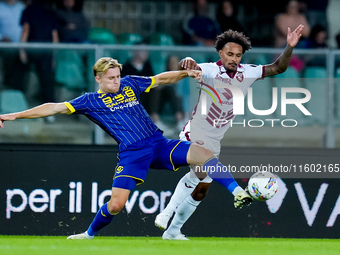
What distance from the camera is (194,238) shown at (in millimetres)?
9391

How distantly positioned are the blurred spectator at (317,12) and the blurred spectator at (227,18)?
43.8 inches

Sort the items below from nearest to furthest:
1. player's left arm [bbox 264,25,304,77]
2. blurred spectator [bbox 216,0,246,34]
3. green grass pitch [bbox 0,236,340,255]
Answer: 1. green grass pitch [bbox 0,236,340,255]
2. player's left arm [bbox 264,25,304,77]
3. blurred spectator [bbox 216,0,246,34]

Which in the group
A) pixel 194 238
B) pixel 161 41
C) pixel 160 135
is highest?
pixel 161 41

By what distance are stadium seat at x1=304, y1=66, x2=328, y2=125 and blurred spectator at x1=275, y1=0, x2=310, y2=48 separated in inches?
64.4

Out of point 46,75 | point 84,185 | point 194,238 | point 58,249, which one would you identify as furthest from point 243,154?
point 58,249

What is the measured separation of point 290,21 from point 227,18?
0.95 m

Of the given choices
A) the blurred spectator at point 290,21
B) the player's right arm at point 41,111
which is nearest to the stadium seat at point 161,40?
the blurred spectator at point 290,21

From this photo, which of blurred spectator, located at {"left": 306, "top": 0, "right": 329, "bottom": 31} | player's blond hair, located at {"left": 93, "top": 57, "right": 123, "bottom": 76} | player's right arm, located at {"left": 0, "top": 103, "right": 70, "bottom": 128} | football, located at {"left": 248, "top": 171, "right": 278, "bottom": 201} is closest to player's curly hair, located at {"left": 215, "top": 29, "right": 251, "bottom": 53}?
player's blond hair, located at {"left": 93, "top": 57, "right": 123, "bottom": 76}

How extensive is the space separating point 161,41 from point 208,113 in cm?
300

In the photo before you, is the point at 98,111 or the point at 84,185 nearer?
the point at 98,111

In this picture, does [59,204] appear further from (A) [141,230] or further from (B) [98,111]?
(B) [98,111]

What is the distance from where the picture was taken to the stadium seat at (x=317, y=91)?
9.80 metres

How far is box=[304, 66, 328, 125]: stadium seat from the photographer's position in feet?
A: 32.1

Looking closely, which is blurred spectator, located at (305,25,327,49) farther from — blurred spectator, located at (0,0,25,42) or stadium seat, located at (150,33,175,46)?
blurred spectator, located at (0,0,25,42)
